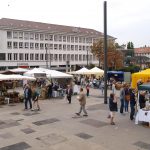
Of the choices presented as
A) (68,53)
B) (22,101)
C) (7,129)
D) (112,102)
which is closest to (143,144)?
(112,102)

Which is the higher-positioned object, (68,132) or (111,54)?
(111,54)

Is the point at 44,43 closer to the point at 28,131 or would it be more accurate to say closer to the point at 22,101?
the point at 22,101

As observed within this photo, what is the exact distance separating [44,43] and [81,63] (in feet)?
49.6

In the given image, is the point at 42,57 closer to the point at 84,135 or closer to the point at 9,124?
the point at 9,124

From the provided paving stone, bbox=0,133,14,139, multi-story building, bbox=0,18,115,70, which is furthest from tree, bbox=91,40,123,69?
paving stone, bbox=0,133,14,139

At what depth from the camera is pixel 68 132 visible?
12.5 m

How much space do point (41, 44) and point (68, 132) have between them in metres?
64.3

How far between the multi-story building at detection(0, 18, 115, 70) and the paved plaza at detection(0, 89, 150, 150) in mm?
47556

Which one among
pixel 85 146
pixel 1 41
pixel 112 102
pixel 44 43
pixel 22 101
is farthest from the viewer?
pixel 44 43

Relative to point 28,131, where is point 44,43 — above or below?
above

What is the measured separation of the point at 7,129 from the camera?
43.7 feet

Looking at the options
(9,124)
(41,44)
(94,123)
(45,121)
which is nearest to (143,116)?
(94,123)

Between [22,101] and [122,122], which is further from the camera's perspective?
[22,101]

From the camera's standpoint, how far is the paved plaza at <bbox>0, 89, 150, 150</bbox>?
1059 centimetres
